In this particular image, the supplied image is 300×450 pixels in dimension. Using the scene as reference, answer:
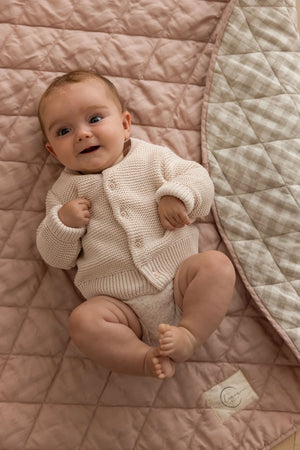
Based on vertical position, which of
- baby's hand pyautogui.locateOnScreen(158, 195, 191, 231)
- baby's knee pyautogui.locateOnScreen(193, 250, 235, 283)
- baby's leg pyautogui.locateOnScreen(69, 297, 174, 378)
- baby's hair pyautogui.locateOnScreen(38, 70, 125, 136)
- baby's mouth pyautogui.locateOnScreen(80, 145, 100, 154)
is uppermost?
baby's hair pyautogui.locateOnScreen(38, 70, 125, 136)

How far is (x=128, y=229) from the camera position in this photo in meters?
1.20

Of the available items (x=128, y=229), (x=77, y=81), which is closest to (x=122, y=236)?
(x=128, y=229)

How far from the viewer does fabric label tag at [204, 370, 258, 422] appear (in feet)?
4.16

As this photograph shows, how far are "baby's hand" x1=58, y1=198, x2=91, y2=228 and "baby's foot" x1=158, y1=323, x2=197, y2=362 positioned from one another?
30 cm

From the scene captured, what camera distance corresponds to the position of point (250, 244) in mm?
1317

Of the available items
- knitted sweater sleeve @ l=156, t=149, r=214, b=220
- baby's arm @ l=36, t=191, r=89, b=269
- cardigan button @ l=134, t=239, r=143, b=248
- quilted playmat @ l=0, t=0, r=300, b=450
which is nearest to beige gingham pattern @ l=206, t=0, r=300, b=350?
quilted playmat @ l=0, t=0, r=300, b=450

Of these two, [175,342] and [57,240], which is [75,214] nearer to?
[57,240]

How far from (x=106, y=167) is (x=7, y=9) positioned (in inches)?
20.5

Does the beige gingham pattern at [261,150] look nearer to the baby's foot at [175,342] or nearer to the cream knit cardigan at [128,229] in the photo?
the cream knit cardigan at [128,229]

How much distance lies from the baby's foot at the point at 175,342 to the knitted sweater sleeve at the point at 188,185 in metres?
0.26

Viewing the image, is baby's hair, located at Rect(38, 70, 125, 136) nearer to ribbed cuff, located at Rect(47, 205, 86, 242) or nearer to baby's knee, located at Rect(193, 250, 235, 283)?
ribbed cuff, located at Rect(47, 205, 86, 242)

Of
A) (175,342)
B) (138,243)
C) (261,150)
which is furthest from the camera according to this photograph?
(261,150)

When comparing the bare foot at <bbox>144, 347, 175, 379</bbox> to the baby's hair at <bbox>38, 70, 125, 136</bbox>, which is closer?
the bare foot at <bbox>144, 347, 175, 379</bbox>

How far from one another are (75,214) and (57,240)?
0.08 meters
